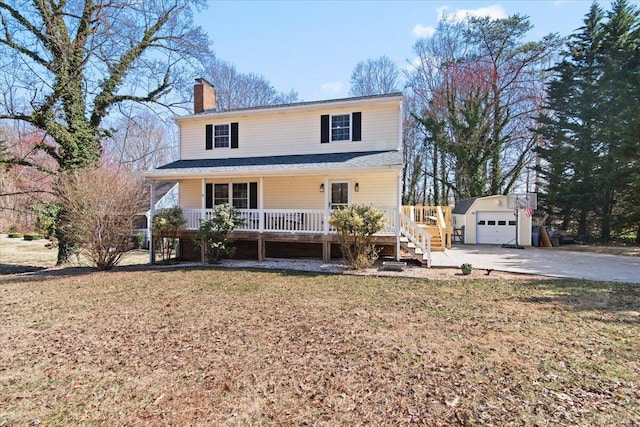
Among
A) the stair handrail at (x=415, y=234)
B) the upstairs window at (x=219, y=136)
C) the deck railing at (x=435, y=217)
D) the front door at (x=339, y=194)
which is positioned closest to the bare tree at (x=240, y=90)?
the upstairs window at (x=219, y=136)

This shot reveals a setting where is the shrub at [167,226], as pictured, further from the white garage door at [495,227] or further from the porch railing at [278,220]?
the white garage door at [495,227]

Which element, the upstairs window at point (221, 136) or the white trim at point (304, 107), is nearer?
the white trim at point (304, 107)

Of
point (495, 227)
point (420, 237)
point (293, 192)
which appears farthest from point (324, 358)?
point (495, 227)

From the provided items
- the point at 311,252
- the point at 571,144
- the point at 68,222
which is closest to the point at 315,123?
the point at 311,252

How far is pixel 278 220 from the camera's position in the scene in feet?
38.9

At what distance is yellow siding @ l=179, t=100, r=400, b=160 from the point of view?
504 inches

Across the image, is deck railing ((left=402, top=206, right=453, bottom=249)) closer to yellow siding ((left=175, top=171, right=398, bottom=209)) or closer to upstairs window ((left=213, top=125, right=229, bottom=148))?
yellow siding ((left=175, top=171, right=398, bottom=209))

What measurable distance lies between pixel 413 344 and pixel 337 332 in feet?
3.83

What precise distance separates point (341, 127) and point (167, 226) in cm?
800

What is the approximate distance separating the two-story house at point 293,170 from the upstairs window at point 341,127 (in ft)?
0.14

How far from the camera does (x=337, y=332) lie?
494 cm

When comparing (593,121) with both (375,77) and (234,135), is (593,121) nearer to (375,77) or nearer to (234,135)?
(375,77)

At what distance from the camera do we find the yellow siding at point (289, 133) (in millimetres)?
12797

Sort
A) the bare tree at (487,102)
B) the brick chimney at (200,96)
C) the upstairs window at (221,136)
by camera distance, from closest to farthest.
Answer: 1. the upstairs window at (221,136)
2. the brick chimney at (200,96)
3. the bare tree at (487,102)
